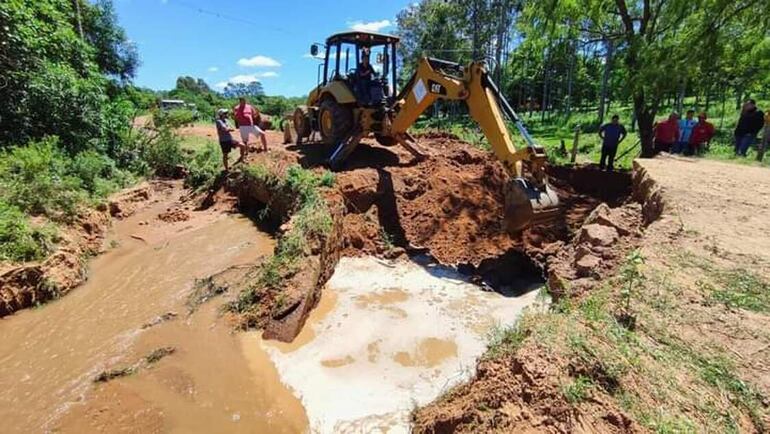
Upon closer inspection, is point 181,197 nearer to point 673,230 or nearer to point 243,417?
point 243,417

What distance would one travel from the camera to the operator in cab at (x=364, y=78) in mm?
8980

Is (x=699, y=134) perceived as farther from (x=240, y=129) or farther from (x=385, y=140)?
(x=240, y=129)

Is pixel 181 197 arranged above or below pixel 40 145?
below

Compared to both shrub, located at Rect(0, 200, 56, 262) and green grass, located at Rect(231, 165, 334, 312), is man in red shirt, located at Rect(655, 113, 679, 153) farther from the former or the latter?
shrub, located at Rect(0, 200, 56, 262)

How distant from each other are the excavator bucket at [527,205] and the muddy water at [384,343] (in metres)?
1.13

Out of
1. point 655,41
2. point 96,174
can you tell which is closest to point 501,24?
point 655,41

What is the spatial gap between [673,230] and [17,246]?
306 inches

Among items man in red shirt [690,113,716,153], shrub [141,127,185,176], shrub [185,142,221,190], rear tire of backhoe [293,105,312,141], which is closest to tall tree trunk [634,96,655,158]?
man in red shirt [690,113,716,153]

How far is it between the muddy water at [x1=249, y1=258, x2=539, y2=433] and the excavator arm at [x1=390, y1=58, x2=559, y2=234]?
1.30m

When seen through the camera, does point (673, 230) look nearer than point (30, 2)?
Yes

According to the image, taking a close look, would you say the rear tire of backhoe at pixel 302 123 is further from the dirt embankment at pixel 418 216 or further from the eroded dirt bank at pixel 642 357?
the eroded dirt bank at pixel 642 357

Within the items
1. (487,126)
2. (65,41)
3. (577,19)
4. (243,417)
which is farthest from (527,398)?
(65,41)

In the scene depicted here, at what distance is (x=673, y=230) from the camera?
4.84 m

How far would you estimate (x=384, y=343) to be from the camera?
15.7ft
